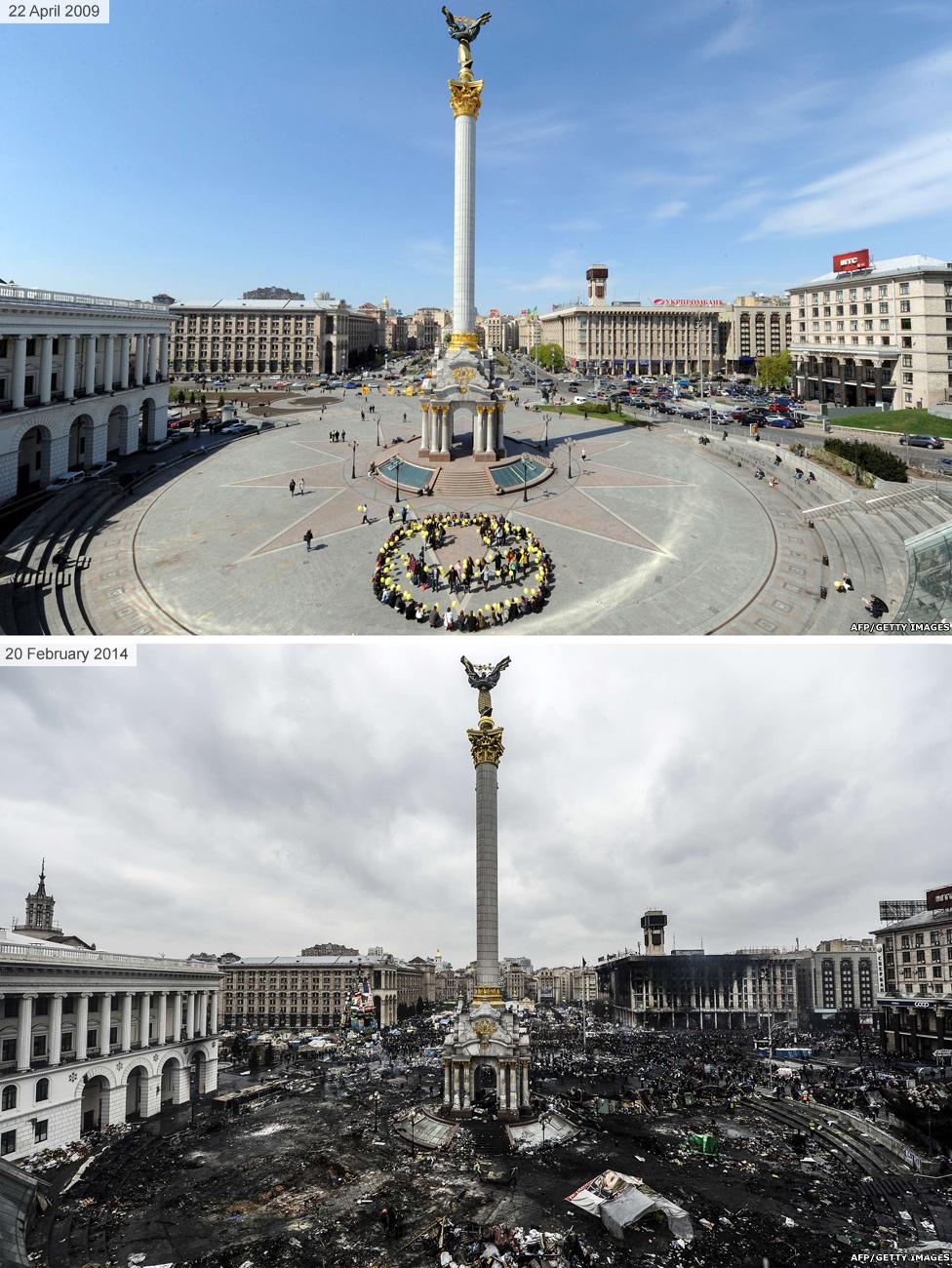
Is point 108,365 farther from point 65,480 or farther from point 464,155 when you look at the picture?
point 464,155

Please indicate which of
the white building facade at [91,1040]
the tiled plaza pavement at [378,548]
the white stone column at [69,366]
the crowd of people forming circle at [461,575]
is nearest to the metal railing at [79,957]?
the white building facade at [91,1040]

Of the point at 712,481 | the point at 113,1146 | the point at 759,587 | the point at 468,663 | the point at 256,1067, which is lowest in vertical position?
the point at 256,1067

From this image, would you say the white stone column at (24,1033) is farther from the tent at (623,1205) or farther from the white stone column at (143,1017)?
the tent at (623,1205)

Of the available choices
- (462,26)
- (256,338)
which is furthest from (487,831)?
(256,338)

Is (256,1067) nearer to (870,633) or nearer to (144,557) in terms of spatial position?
(144,557)

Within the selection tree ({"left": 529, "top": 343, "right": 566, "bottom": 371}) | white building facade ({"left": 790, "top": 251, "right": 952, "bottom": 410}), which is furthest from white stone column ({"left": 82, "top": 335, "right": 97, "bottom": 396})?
tree ({"left": 529, "top": 343, "right": 566, "bottom": 371})

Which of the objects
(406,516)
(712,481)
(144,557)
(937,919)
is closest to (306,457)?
(406,516)

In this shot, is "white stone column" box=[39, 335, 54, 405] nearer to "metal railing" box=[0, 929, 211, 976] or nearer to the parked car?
"metal railing" box=[0, 929, 211, 976]
